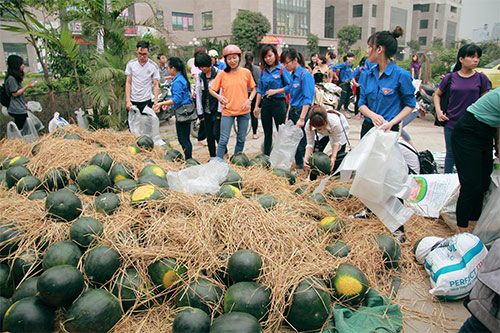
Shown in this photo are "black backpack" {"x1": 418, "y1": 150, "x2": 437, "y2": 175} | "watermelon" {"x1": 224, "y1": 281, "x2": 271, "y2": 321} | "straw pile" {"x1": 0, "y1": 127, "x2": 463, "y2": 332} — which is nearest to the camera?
"watermelon" {"x1": 224, "y1": 281, "x2": 271, "y2": 321}

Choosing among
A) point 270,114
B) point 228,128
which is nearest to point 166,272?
point 228,128

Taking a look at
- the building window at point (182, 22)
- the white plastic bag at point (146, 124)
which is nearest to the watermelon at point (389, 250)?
the white plastic bag at point (146, 124)

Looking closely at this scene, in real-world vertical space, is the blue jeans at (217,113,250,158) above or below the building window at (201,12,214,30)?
below

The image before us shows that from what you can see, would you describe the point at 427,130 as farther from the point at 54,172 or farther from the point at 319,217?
the point at 54,172

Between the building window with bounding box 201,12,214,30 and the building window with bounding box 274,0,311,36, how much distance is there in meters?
11.7

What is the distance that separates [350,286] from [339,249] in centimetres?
42

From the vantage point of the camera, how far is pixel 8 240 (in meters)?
2.62

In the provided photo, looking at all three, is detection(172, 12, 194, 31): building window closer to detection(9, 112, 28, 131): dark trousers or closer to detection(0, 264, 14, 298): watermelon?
detection(9, 112, 28, 131): dark trousers

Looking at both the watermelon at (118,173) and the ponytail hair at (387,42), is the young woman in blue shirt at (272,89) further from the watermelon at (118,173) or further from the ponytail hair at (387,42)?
the watermelon at (118,173)

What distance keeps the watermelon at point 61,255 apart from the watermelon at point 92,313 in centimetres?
35

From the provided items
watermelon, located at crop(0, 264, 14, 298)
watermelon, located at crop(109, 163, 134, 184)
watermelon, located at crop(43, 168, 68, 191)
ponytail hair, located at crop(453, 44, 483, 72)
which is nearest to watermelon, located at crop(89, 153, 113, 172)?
watermelon, located at crop(109, 163, 134, 184)

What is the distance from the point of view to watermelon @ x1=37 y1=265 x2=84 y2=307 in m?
2.15

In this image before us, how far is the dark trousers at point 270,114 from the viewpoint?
575 centimetres

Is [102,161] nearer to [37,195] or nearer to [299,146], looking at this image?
[37,195]
